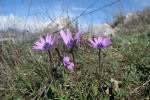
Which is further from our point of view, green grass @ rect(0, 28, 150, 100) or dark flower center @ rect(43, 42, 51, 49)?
green grass @ rect(0, 28, 150, 100)

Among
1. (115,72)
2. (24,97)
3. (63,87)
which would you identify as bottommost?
(24,97)

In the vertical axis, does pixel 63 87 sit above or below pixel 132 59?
below

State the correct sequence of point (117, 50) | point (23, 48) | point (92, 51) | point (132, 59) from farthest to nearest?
point (23, 48), point (117, 50), point (92, 51), point (132, 59)

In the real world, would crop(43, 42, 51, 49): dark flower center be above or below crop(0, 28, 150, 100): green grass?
above

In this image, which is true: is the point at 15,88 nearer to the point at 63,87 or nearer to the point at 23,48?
the point at 63,87

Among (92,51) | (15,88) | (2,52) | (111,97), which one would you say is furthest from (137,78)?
(2,52)

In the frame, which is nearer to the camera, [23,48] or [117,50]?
[117,50]

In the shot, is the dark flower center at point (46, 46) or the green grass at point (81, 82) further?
the green grass at point (81, 82)

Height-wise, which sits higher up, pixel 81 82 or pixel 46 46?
pixel 46 46

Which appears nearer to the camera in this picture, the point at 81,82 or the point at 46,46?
the point at 46,46

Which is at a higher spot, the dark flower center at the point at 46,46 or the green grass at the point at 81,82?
the dark flower center at the point at 46,46

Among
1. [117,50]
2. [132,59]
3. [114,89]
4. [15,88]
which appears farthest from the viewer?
[117,50]
